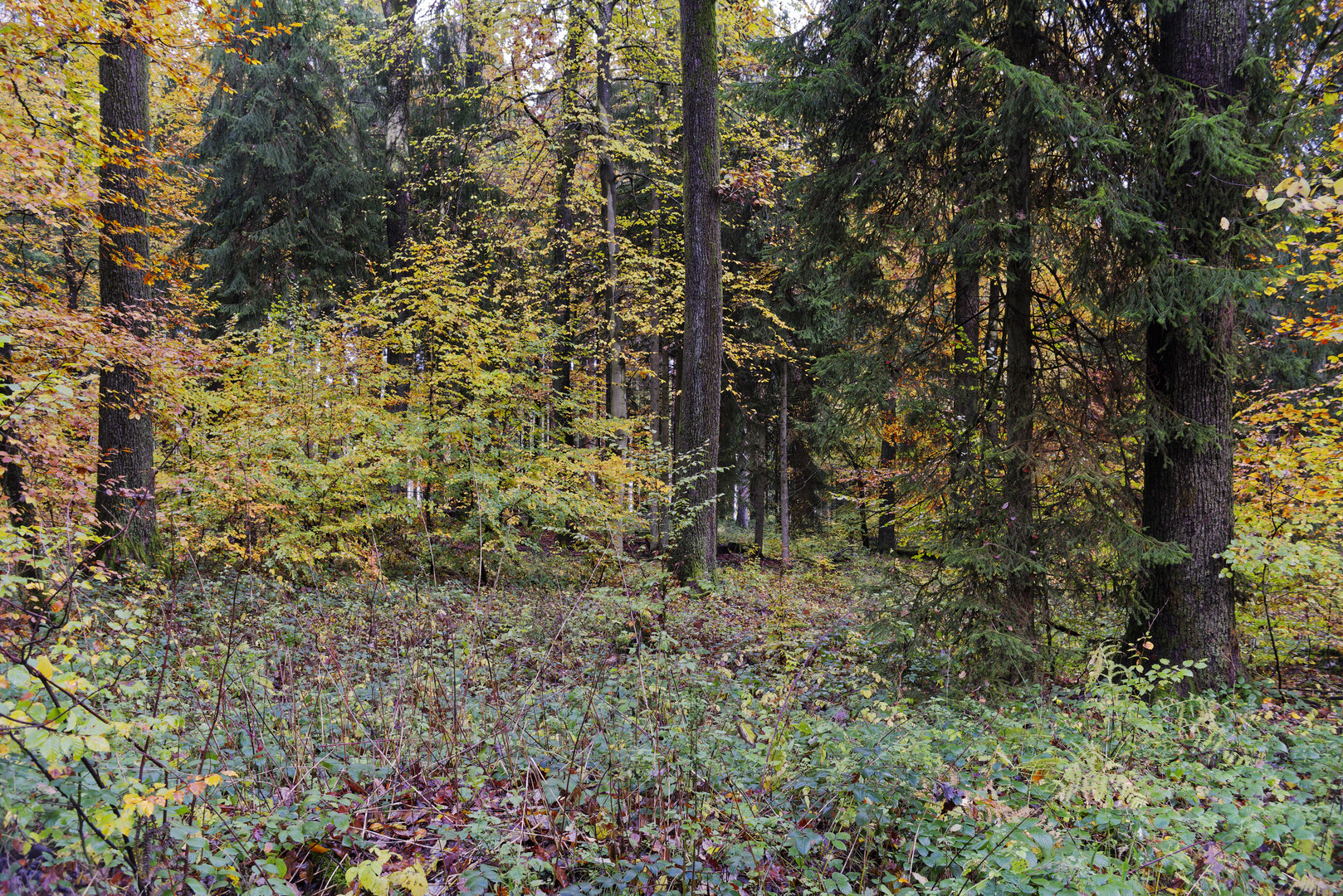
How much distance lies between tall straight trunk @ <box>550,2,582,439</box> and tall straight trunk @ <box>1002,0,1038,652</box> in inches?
266

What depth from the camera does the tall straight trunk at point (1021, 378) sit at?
16.8ft

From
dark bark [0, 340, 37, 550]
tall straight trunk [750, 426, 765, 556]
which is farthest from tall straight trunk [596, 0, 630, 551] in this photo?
dark bark [0, 340, 37, 550]

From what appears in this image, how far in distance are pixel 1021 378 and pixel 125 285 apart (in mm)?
9416

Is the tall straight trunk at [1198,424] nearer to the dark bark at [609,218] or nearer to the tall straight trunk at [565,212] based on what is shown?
the tall straight trunk at [565,212]

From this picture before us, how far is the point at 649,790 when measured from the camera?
3104 mm

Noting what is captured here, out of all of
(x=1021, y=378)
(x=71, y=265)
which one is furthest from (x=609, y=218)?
(x=1021, y=378)

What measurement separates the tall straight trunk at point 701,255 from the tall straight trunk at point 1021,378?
10.8 feet

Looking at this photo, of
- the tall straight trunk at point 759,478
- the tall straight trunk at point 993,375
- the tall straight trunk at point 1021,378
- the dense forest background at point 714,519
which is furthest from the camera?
the tall straight trunk at point 759,478

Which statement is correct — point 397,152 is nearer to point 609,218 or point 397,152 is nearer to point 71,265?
point 609,218

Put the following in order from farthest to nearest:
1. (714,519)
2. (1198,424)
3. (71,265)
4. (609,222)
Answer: (609,222), (71,265), (714,519), (1198,424)

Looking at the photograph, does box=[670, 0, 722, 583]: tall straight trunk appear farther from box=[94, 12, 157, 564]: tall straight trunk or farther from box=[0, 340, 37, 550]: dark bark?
box=[94, 12, 157, 564]: tall straight trunk

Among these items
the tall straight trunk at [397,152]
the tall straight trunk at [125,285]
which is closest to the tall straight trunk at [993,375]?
the tall straight trunk at [125,285]

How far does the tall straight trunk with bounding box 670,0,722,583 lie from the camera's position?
25.6 ft

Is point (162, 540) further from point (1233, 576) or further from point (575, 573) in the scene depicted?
point (1233, 576)
